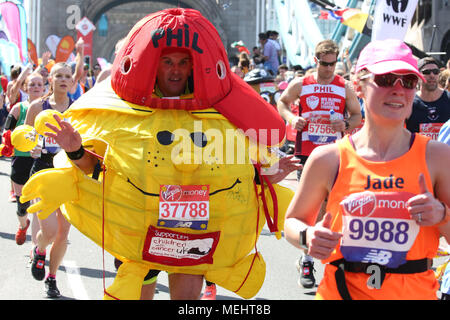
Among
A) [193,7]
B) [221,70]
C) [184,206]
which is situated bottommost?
[193,7]

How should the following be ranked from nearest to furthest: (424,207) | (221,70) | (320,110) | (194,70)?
Answer: (424,207)
(194,70)
(221,70)
(320,110)

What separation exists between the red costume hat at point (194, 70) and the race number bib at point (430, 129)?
131 inches

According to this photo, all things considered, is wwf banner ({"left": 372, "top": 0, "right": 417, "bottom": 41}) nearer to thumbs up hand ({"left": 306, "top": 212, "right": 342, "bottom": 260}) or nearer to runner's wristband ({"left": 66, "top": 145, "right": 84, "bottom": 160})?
runner's wristband ({"left": 66, "top": 145, "right": 84, "bottom": 160})

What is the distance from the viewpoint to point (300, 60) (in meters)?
23.0

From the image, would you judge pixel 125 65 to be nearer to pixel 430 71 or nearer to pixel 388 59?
pixel 388 59

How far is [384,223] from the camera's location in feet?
9.50

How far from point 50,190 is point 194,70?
43.7 inches

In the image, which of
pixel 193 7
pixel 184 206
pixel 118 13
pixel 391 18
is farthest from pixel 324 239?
pixel 118 13

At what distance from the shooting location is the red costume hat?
4.27 metres

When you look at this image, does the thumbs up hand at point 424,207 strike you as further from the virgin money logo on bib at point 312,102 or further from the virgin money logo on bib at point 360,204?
the virgin money logo on bib at point 312,102

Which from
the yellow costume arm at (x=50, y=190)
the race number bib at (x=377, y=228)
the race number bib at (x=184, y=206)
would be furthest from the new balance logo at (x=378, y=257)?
the yellow costume arm at (x=50, y=190)

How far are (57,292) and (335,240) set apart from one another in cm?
409

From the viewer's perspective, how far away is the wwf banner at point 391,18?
10500mm

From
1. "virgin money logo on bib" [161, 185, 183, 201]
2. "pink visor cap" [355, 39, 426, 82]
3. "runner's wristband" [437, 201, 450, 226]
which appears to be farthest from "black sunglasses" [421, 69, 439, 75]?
"runner's wristband" [437, 201, 450, 226]
